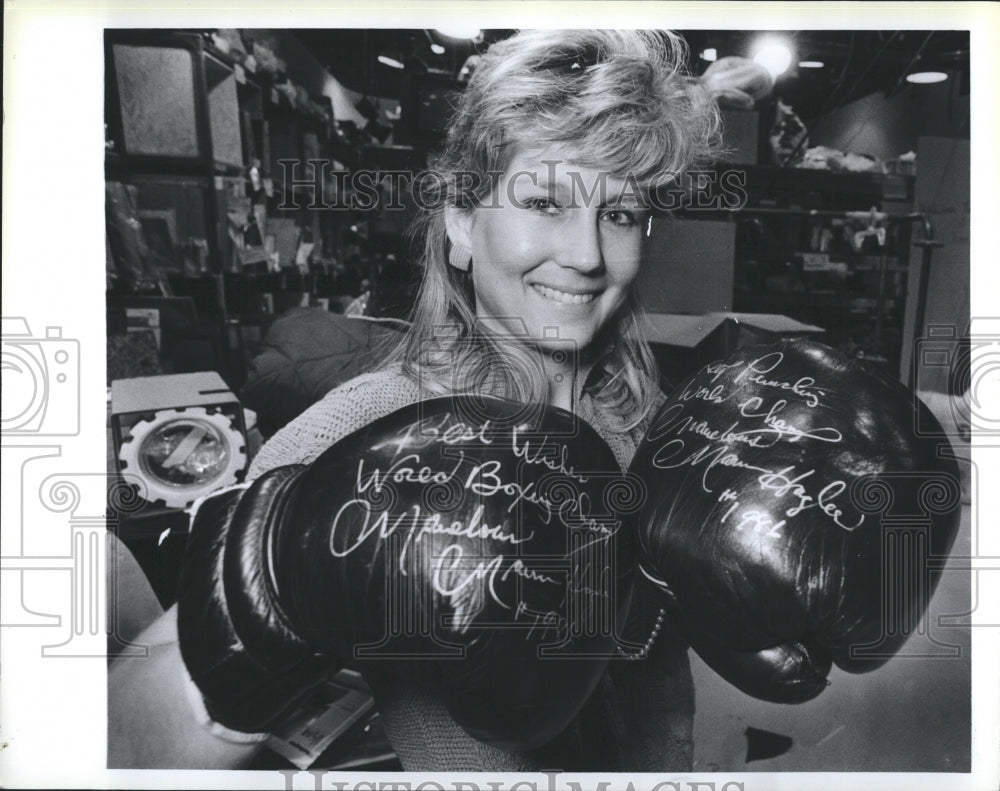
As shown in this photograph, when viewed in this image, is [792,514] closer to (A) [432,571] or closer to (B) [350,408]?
(A) [432,571]

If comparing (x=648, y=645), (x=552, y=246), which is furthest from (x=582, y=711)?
(x=552, y=246)

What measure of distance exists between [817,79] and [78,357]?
1730 millimetres

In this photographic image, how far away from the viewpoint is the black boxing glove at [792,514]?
181 centimetres

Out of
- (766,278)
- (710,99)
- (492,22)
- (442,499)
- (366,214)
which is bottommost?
(442,499)

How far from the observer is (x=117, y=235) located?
6.20 feet

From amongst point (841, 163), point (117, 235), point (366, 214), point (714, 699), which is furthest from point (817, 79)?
point (117, 235)

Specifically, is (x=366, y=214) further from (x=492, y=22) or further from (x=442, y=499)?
(x=442, y=499)

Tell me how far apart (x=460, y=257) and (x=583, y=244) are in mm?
266

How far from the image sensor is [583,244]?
1857 millimetres

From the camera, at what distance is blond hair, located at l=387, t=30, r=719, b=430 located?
1.82 metres

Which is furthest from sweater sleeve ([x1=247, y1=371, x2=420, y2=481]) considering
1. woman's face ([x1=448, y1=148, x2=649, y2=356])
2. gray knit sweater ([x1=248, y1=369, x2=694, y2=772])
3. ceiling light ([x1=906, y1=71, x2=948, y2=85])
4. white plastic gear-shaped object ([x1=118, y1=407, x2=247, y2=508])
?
ceiling light ([x1=906, y1=71, x2=948, y2=85])

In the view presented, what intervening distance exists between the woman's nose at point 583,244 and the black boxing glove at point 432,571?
0.32 m

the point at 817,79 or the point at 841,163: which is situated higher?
the point at 817,79

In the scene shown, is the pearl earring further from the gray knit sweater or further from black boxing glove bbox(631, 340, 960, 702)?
black boxing glove bbox(631, 340, 960, 702)
